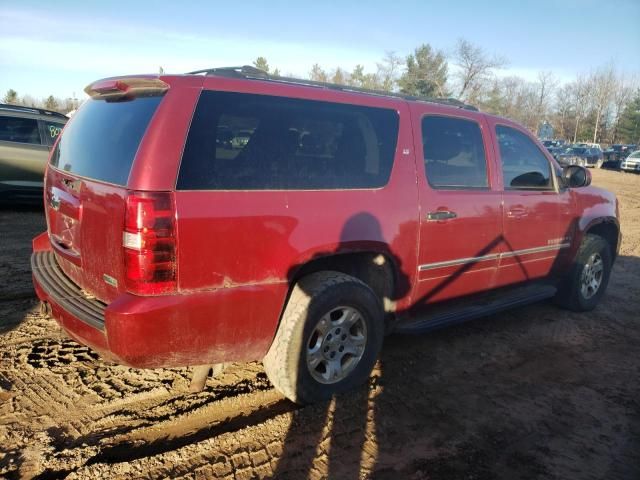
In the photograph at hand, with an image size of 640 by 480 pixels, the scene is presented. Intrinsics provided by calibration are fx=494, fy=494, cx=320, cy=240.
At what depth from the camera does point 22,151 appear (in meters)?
8.52

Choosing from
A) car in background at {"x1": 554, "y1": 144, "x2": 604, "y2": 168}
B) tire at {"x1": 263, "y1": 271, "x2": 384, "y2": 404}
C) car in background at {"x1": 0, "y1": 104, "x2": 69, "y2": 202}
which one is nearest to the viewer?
tire at {"x1": 263, "y1": 271, "x2": 384, "y2": 404}

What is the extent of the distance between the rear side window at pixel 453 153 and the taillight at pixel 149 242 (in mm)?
1966

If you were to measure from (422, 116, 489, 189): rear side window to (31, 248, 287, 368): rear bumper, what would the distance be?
159 cm

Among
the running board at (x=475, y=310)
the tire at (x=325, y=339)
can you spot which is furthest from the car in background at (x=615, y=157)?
the tire at (x=325, y=339)

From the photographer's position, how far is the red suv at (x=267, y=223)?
2.48m

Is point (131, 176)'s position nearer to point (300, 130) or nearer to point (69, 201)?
point (69, 201)

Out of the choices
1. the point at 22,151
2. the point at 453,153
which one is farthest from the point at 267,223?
the point at 22,151

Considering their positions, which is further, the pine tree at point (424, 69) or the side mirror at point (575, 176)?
the pine tree at point (424, 69)

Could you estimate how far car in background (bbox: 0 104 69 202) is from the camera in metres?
8.45

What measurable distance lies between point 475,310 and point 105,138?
3067 millimetres

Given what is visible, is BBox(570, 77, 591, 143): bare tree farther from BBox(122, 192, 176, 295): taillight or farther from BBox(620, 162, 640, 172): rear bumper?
BBox(122, 192, 176, 295): taillight

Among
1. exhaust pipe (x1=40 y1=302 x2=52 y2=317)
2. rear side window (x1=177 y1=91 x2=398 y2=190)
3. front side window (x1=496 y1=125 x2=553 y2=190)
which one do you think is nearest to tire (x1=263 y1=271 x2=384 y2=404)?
rear side window (x1=177 y1=91 x2=398 y2=190)

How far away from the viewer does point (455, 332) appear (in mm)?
4617

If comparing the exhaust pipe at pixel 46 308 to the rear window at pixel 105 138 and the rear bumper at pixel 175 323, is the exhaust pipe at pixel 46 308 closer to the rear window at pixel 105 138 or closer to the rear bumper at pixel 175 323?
the rear bumper at pixel 175 323
